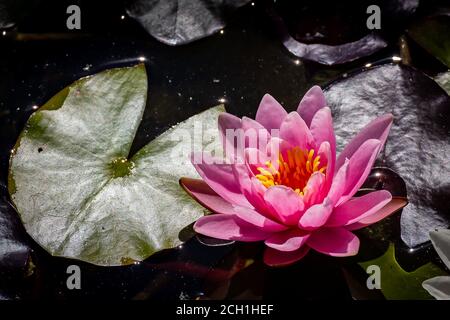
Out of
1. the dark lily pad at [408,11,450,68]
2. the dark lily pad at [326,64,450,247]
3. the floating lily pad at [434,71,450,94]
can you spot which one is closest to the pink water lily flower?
the dark lily pad at [326,64,450,247]

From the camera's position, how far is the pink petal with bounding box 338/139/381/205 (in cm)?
203

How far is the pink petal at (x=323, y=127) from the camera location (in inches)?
83.6

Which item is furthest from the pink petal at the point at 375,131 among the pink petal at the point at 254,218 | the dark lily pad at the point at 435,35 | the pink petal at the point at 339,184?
the dark lily pad at the point at 435,35

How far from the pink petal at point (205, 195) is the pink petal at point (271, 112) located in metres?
0.32

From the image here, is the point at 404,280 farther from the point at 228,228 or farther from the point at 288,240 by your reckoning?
the point at 228,228

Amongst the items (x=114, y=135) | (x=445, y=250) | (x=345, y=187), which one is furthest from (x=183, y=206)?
(x=445, y=250)

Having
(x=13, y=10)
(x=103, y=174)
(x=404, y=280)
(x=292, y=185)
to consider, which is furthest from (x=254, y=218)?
(x=13, y=10)

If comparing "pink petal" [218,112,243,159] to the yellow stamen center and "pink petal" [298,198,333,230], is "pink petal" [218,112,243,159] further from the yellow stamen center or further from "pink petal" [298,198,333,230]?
"pink petal" [298,198,333,230]

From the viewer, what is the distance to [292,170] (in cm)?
217

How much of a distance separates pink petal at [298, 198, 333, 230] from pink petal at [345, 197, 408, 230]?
0.41ft

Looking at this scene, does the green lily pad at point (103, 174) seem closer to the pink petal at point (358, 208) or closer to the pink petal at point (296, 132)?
the pink petal at point (296, 132)

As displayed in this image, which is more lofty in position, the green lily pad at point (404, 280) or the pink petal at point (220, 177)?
the pink petal at point (220, 177)

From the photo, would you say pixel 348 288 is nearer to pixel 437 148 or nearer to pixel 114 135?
pixel 437 148

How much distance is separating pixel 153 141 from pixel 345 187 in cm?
81
